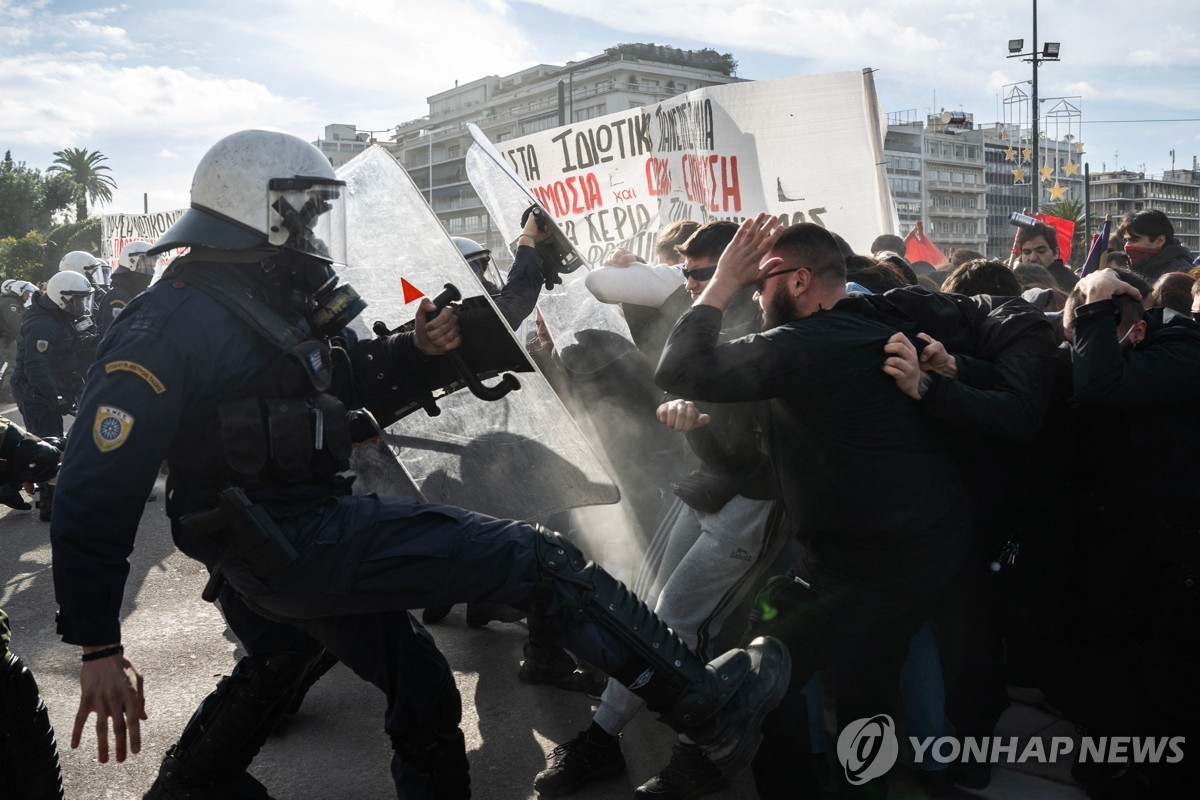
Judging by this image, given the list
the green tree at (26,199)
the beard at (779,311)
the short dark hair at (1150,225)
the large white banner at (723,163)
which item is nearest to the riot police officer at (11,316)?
the large white banner at (723,163)

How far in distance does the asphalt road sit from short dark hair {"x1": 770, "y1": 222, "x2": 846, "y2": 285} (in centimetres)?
163

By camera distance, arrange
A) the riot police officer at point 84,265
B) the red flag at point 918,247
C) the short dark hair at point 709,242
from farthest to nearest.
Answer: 1. the riot police officer at point 84,265
2. the red flag at point 918,247
3. the short dark hair at point 709,242

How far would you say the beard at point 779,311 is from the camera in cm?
271

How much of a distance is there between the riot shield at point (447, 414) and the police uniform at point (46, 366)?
6.02m

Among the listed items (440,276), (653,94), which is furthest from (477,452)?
(653,94)

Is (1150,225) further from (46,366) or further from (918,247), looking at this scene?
(46,366)

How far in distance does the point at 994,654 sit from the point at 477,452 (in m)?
1.89

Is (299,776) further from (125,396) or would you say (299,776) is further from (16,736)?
(125,396)

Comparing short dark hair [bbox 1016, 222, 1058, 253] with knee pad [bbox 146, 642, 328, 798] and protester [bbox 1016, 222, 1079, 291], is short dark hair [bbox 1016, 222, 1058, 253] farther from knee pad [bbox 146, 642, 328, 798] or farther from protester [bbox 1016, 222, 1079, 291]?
knee pad [bbox 146, 642, 328, 798]

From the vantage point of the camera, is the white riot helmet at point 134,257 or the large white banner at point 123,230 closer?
the white riot helmet at point 134,257

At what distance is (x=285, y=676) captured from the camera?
2.75 m

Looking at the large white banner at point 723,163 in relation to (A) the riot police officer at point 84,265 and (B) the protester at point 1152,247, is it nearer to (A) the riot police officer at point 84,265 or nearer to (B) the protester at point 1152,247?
(B) the protester at point 1152,247

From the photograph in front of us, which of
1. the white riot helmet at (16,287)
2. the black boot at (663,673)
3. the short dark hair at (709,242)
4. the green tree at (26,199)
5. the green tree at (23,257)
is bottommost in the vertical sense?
the black boot at (663,673)

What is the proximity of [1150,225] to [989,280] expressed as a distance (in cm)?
289
